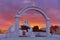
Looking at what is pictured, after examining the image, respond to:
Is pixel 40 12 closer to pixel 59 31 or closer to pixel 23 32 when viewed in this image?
pixel 23 32

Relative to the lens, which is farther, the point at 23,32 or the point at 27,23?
the point at 27,23

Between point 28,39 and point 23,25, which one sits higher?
point 23,25

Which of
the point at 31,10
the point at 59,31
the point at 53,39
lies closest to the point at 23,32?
the point at 31,10

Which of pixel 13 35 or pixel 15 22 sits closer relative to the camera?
pixel 13 35

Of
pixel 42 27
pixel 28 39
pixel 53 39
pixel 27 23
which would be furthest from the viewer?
pixel 42 27

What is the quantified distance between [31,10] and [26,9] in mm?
849

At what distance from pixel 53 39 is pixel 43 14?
4.71 m

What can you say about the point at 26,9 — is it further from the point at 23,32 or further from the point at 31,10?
the point at 23,32

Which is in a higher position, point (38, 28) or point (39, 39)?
point (38, 28)

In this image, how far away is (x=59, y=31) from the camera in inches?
1040

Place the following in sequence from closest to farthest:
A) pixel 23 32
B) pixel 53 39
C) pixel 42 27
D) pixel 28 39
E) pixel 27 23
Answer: pixel 28 39 < pixel 53 39 < pixel 23 32 < pixel 27 23 < pixel 42 27

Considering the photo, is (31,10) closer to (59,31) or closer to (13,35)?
(13,35)

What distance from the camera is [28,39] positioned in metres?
16.2

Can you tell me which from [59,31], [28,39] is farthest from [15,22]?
[59,31]
